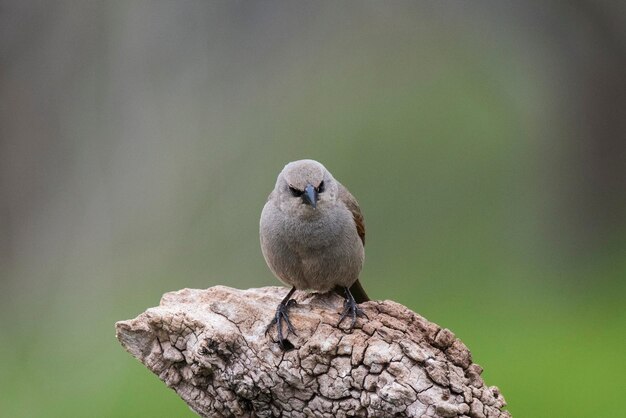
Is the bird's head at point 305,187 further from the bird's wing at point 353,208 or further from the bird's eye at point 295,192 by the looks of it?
the bird's wing at point 353,208

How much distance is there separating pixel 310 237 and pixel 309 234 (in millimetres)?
16

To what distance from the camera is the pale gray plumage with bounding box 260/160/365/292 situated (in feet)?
14.5

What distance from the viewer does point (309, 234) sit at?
4.45 m

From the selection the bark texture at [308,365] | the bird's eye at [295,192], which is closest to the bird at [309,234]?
the bird's eye at [295,192]

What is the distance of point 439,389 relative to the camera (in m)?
3.70

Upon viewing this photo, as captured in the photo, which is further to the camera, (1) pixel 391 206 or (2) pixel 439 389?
(1) pixel 391 206

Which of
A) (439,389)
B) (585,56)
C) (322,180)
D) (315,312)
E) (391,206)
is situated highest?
(585,56)

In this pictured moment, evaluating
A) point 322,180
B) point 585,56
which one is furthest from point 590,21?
point 322,180

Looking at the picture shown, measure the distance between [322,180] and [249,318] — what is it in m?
0.81

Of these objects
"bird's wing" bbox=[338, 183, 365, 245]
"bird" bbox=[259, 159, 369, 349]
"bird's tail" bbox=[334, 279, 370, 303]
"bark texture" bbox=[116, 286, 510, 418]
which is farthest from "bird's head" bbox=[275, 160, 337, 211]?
"bark texture" bbox=[116, 286, 510, 418]

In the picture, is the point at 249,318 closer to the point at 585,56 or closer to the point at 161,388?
the point at 161,388

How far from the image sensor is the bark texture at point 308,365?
3.71m

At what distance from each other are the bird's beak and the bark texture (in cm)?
63

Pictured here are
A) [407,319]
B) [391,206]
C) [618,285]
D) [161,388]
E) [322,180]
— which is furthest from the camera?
[618,285]
